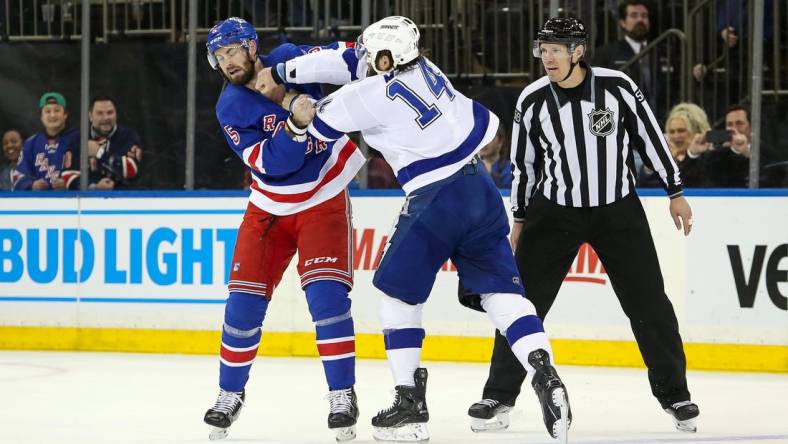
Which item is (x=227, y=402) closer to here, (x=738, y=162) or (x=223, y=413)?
(x=223, y=413)

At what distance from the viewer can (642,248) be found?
14.4 feet

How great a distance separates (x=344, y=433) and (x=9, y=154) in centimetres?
405

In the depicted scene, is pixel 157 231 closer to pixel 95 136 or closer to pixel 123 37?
pixel 95 136

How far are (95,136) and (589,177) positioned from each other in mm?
3731

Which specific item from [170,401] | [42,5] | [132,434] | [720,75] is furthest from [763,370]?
[42,5]

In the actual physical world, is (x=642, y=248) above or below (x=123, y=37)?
below

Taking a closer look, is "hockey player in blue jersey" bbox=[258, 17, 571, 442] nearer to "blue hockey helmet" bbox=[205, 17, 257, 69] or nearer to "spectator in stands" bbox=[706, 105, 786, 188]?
"blue hockey helmet" bbox=[205, 17, 257, 69]

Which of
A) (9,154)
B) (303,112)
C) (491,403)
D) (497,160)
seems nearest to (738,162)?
(497,160)

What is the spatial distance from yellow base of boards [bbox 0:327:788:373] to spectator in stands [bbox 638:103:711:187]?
833 mm

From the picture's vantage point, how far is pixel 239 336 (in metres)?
4.27

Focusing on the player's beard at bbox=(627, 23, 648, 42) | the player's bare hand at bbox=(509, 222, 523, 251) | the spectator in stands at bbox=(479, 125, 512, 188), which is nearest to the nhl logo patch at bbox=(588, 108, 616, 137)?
the player's bare hand at bbox=(509, 222, 523, 251)

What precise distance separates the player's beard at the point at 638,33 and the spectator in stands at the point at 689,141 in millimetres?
685

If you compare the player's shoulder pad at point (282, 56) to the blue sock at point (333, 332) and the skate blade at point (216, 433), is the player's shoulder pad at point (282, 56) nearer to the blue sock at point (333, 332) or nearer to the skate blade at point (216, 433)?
the blue sock at point (333, 332)

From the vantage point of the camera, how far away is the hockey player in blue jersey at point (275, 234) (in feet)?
13.7
